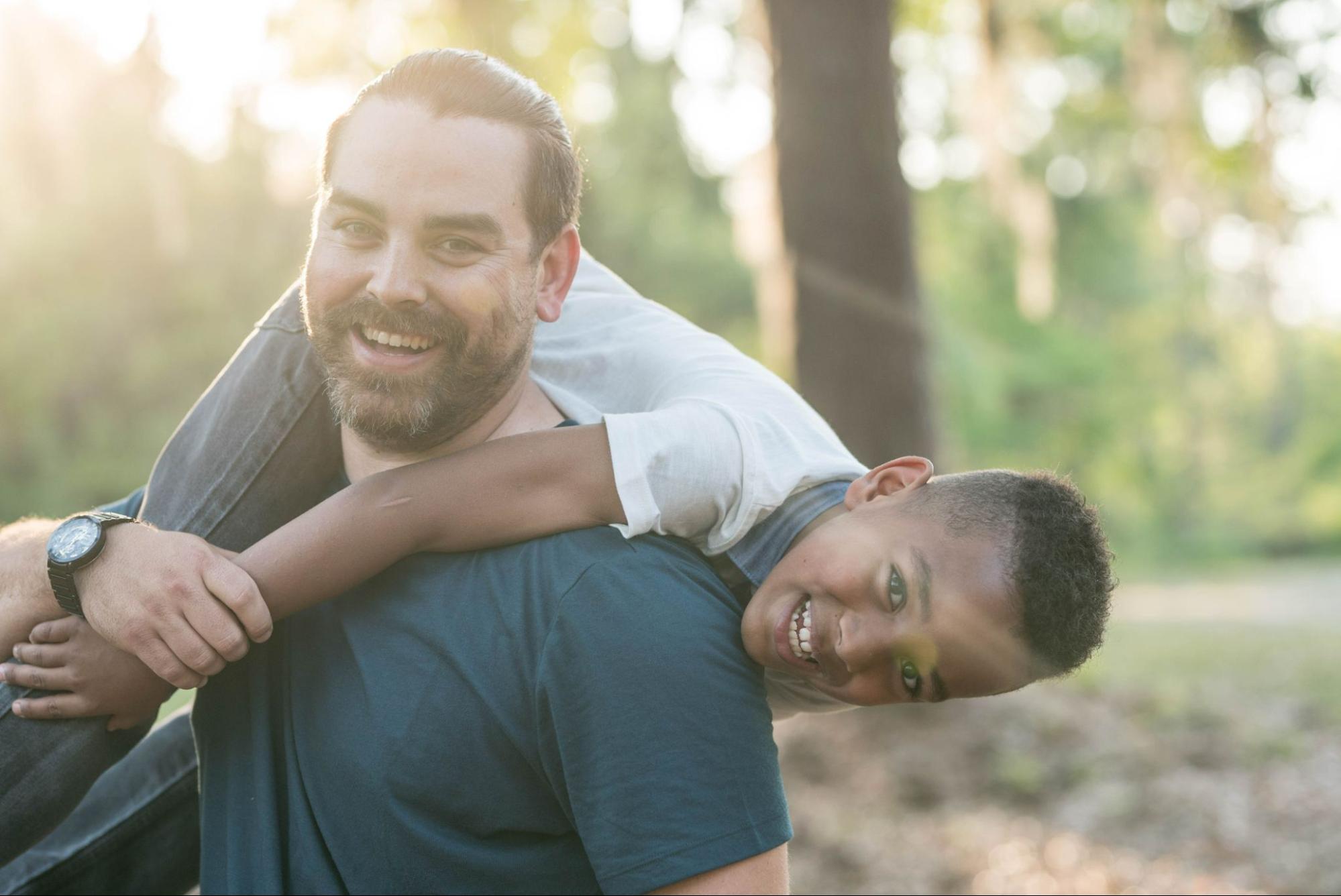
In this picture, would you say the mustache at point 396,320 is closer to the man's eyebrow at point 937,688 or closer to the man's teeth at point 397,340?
the man's teeth at point 397,340

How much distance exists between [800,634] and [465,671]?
1.89 feet

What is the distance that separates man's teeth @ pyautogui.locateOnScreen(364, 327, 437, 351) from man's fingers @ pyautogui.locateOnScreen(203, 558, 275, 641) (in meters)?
0.46

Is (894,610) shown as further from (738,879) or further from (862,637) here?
(738,879)

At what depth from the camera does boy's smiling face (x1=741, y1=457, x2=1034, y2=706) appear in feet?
6.98

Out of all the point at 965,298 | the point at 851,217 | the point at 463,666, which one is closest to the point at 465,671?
the point at 463,666

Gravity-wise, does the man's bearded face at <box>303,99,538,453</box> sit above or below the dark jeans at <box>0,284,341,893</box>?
above

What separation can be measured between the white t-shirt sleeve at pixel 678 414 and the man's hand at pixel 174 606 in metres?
0.67

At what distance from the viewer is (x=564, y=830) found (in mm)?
2035

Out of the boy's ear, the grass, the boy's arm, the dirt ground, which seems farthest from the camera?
the grass

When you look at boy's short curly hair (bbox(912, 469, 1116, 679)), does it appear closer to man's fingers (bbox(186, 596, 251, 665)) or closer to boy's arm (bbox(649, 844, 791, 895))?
boy's arm (bbox(649, 844, 791, 895))

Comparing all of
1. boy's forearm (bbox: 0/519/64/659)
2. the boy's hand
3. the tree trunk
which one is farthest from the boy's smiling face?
the tree trunk

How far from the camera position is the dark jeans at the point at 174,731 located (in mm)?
2129

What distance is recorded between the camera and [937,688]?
7.24 ft

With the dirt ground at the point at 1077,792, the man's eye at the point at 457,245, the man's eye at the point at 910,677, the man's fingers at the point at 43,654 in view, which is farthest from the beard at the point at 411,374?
the dirt ground at the point at 1077,792
